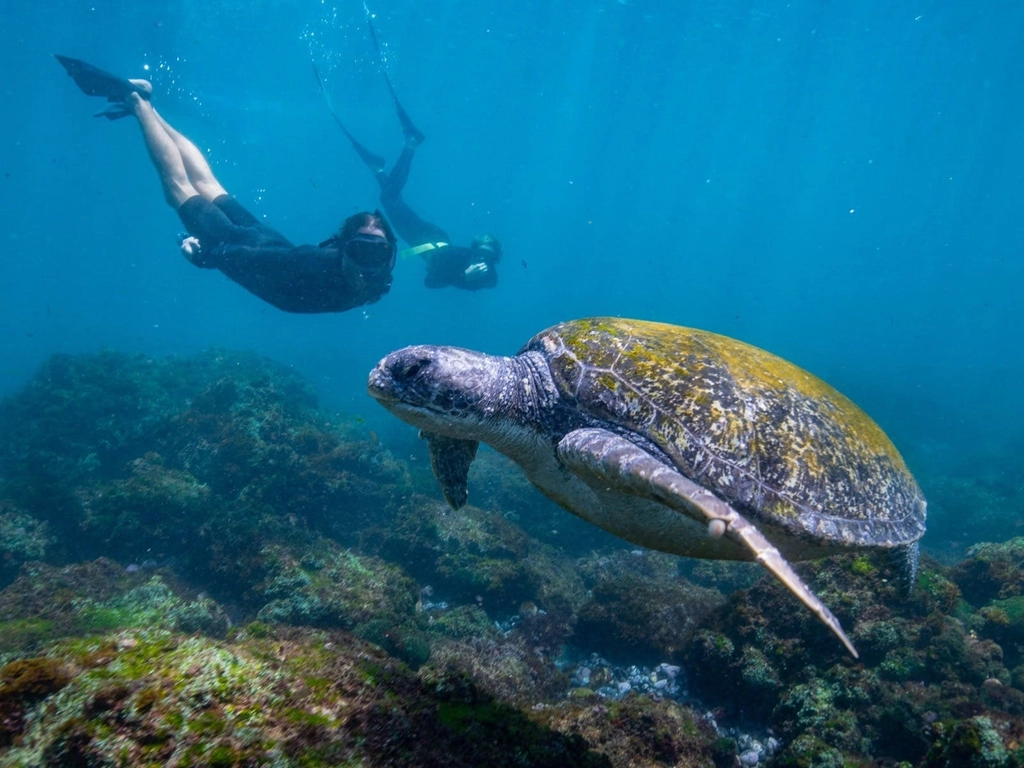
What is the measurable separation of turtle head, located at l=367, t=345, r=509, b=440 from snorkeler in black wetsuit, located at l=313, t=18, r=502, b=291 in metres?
9.40

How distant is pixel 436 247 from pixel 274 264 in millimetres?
5021

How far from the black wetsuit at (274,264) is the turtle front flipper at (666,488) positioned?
7460 millimetres

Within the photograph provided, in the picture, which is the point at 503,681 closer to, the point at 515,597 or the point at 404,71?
the point at 515,597

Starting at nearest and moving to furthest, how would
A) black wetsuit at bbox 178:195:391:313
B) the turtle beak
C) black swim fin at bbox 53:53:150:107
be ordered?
the turtle beak → black wetsuit at bbox 178:195:391:313 → black swim fin at bbox 53:53:150:107

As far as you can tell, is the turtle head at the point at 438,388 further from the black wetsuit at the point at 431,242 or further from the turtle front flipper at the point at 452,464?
the black wetsuit at the point at 431,242

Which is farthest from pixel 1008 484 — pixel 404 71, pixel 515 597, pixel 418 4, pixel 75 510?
pixel 404 71

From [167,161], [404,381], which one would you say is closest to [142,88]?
[167,161]

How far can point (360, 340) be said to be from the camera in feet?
241

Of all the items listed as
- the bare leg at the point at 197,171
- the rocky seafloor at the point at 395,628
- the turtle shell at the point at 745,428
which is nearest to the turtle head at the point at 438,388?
the turtle shell at the point at 745,428

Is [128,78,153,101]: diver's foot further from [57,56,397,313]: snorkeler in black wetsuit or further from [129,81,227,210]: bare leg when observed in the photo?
[129,81,227,210]: bare leg

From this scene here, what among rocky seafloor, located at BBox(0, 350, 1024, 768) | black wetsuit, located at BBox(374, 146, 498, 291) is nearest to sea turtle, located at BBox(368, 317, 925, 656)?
rocky seafloor, located at BBox(0, 350, 1024, 768)

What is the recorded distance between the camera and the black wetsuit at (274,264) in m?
9.52

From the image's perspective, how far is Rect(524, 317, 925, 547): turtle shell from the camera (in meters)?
3.25

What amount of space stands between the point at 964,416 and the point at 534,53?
43366 mm
